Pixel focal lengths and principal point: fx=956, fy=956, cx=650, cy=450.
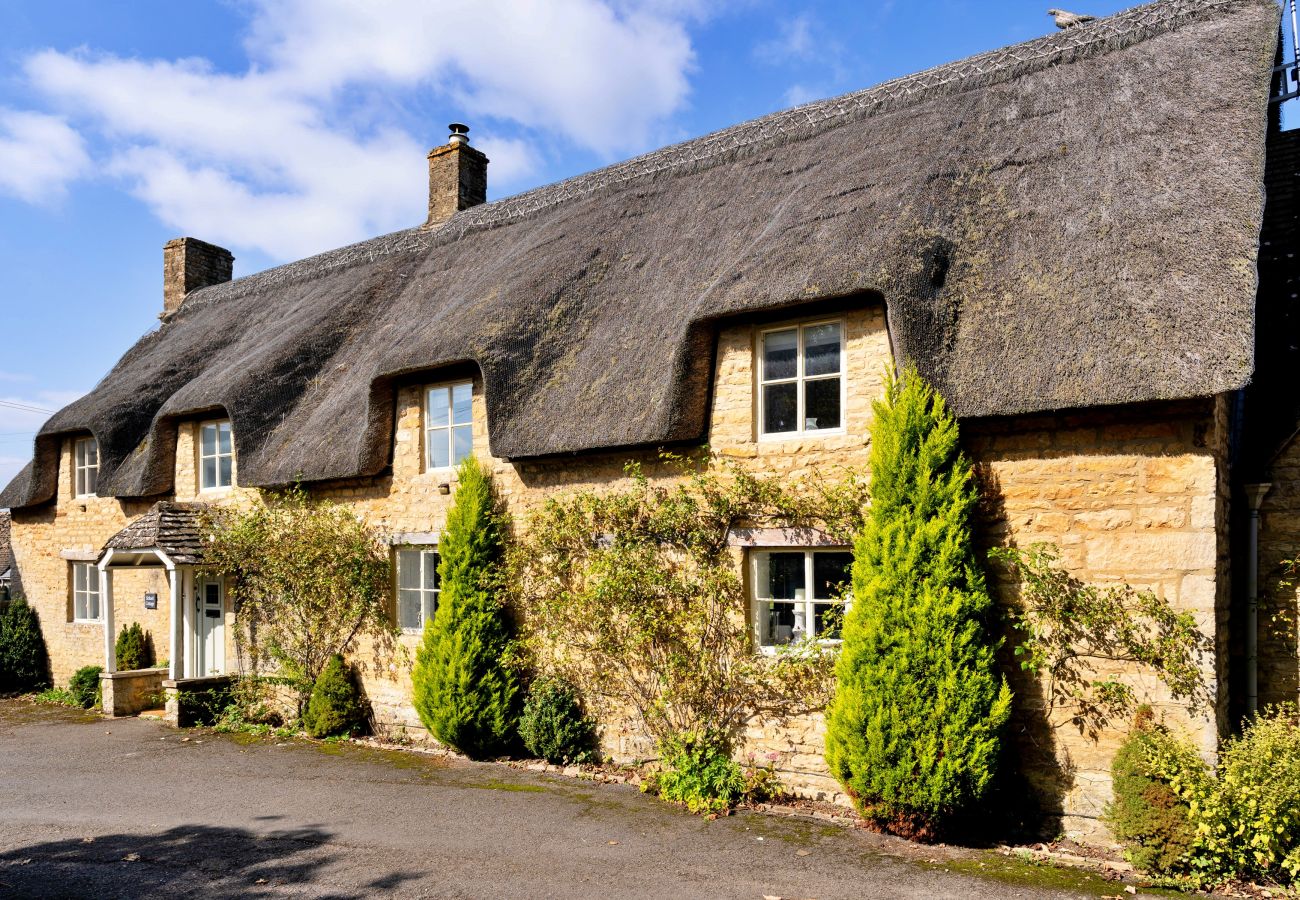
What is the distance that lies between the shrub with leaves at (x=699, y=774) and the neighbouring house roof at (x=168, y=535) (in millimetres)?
7768

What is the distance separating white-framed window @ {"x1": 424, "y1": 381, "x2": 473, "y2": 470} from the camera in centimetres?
1143

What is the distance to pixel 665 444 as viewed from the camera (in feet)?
30.9

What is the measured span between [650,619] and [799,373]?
2.79 m

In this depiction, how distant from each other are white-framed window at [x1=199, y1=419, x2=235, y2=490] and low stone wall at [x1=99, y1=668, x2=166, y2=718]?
2.94m

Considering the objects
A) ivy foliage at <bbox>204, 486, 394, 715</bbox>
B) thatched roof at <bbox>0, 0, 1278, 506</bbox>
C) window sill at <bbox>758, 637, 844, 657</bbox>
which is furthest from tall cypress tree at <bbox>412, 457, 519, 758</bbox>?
window sill at <bbox>758, 637, 844, 657</bbox>

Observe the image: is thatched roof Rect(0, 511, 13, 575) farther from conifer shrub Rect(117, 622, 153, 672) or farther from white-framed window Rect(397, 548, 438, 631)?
white-framed window Rect(397, 548, 438, 631)

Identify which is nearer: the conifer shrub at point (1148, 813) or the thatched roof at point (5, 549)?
the conifer shrub at point (1148, 813)

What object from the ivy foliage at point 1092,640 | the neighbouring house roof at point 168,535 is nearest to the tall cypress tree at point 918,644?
the ivy foliage at point 1092,640

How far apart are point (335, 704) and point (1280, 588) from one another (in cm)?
1032

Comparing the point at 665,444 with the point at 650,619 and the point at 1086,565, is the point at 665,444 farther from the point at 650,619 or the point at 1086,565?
the point at 1086,565

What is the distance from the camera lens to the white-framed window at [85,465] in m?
16.6

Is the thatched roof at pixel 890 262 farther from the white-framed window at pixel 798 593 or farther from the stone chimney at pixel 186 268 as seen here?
the stone chimney at pixel 186 268

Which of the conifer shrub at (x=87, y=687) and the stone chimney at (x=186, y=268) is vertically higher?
the stone chimney at (x=186, y=268)

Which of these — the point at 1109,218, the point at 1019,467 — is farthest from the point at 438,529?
the point at 1109,218
